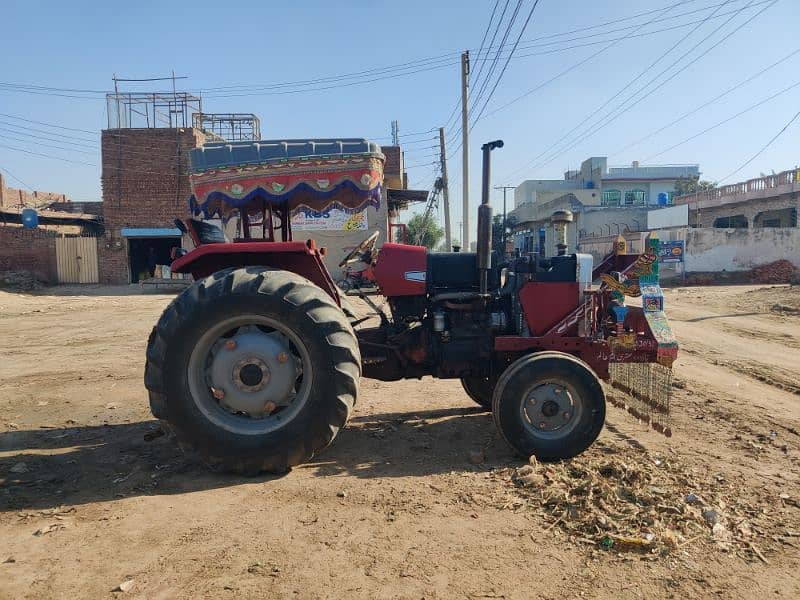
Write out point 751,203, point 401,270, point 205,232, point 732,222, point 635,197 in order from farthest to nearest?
point 635,197, point 732,222, point 751,203, point 205,232, point 401,270

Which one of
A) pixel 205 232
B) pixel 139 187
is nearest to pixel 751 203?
pixel 139 187

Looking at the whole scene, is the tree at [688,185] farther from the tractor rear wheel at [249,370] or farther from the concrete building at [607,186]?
the tractor rear wheel at [249,370]

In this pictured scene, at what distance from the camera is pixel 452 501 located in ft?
11.0

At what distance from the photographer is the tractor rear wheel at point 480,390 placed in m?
5.09

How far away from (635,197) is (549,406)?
2132 inches

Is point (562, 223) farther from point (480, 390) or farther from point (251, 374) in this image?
point (251, 374)

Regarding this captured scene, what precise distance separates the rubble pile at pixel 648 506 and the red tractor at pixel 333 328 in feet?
1.24

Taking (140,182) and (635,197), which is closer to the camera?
(140,182)

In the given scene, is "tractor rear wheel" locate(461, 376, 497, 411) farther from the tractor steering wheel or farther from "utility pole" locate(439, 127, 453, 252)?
"utility pole" locate(439, 127, 453, 252)

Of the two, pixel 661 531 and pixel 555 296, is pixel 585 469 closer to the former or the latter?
pixel 661 531

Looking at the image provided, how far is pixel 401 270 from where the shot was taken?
445cm

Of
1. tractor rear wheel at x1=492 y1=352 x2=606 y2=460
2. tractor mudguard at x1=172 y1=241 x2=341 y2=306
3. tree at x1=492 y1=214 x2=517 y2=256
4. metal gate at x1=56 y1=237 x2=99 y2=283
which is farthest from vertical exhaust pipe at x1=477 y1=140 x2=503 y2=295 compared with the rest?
metal gate at x1=56 y1=237 x2=99 y2=283

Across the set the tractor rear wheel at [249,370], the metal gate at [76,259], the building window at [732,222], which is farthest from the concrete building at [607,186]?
the tractor rear wheel at [249,370]

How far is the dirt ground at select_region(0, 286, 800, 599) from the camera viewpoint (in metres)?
2.55
